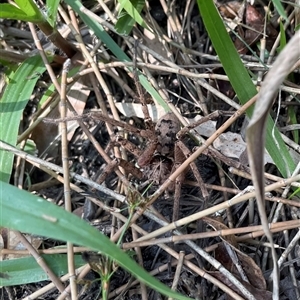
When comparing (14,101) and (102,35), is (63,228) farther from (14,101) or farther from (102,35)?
(102,35)

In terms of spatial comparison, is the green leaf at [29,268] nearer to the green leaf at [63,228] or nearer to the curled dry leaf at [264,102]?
the green leaf at [63,228]

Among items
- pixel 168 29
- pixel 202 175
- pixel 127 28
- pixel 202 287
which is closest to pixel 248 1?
pixel 168 29

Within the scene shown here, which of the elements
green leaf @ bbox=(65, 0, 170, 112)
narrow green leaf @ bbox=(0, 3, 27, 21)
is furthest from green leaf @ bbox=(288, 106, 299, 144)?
narrow green leaf @ bbox=(0, 3, 27, 21)

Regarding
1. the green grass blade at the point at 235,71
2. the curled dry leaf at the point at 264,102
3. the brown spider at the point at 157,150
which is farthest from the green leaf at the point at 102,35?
the curled dry leaf at the point at 264,102

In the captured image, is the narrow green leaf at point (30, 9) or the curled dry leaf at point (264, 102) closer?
the curled dry leaf at point (264, 102)

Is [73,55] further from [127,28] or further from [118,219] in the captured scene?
[118,219]

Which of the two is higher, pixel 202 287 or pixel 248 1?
pixel 248 1

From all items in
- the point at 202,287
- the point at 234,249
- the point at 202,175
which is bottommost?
the point at 202,287

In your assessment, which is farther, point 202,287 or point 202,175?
point 202,175
